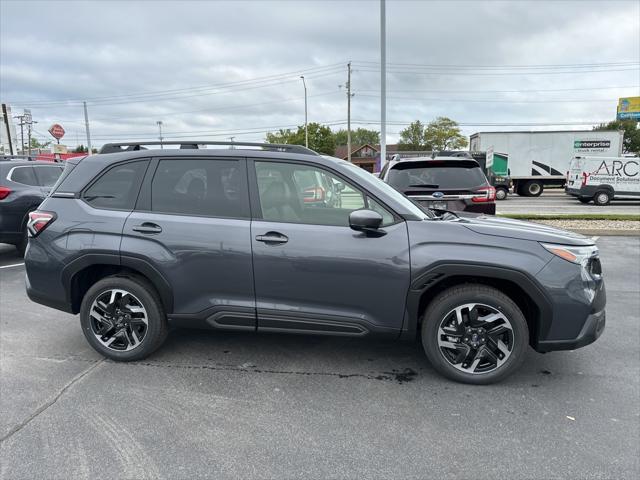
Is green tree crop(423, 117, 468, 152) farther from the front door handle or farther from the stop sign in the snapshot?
the front door handle

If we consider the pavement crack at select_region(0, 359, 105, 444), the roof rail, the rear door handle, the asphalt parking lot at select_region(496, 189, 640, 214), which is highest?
the roof rail

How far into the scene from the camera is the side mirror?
310 centimetres

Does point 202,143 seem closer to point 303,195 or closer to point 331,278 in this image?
point 303,195

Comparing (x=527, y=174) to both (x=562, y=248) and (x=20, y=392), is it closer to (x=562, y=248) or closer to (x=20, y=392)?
(x=562, y=248)

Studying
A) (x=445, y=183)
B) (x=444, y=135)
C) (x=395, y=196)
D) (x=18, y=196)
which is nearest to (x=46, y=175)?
(x=18, y=196)

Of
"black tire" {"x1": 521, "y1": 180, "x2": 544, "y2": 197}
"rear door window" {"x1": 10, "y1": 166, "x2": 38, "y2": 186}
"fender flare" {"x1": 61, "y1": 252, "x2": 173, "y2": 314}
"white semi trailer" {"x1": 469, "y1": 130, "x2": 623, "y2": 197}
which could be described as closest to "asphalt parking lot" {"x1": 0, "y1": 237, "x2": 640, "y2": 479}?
"fender flare" {"x1": 61, "y1": 252, "x2": 173, "y2": 314}

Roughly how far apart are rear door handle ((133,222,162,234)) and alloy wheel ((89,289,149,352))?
0.53 metres

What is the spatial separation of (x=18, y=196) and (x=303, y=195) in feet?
20.0

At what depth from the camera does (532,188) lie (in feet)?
84.6

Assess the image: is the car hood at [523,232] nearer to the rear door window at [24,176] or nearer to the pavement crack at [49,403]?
the pavement crack at [49,403]

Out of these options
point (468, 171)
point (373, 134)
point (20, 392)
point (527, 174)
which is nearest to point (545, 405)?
point (20, 392)

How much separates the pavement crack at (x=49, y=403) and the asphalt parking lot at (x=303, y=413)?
0.01 metres

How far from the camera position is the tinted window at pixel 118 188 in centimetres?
362

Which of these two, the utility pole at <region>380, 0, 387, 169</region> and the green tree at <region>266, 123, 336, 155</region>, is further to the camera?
the green tree at <region>266, 123, 336, 155</region>
